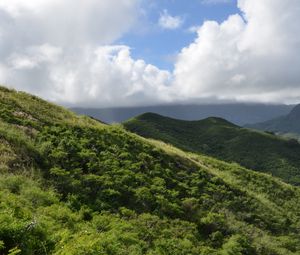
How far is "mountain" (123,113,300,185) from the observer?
4614 inches

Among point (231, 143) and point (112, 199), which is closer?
point (112, 199)

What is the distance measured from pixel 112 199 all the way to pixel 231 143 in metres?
126

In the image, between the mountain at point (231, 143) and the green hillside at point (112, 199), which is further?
the mountain at point (231, 143)

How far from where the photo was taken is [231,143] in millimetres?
146625

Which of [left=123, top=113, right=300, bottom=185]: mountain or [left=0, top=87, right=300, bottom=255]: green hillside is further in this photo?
[left=123, top=113, right=300, bottom=185]: mountain

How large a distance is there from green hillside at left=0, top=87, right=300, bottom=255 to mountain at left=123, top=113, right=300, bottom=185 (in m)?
71.4

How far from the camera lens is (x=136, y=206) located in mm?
24922

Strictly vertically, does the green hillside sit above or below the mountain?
above

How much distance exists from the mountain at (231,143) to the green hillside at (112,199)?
234 feet

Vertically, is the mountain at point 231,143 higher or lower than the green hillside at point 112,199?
lower

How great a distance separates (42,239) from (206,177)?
2468 centimetres

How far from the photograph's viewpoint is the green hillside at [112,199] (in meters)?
16.6

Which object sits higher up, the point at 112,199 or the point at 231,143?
the point at 112,199

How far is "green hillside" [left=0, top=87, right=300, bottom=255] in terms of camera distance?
653 inches
